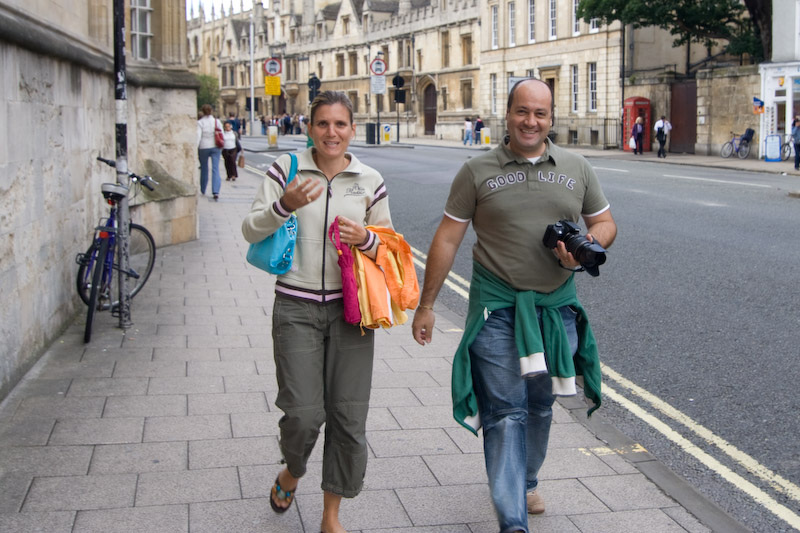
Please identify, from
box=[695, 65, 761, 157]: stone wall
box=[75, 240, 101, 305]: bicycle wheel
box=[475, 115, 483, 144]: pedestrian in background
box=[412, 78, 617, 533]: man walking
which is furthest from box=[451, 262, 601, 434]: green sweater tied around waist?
box=[475, 115, 483, 144]: pedestrian in background

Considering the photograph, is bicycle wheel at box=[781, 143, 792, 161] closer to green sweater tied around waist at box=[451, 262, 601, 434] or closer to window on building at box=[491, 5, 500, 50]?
window on building at box=[491, 5, 500, 50]

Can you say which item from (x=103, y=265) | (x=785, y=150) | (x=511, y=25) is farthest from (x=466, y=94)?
(x=103, y=265)

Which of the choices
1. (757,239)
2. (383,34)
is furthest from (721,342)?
(383,34)

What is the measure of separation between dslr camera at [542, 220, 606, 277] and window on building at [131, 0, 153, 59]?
399 inches

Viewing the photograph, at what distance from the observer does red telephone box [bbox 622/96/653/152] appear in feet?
129

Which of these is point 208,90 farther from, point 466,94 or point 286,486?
point 286,486

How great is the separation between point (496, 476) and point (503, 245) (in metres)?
0.90

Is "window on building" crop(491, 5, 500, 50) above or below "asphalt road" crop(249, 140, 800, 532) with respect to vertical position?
above

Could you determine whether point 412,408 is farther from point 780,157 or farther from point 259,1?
point 259,1

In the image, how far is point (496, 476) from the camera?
3.63 metres

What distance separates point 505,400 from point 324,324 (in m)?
0.77

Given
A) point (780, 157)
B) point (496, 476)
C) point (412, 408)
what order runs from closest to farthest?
point (496, 476), point (412, 408), point (780, 157)

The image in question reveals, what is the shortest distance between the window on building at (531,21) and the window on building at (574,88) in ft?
15.1

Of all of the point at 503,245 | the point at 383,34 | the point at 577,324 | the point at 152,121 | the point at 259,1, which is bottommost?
the point at 577,324
